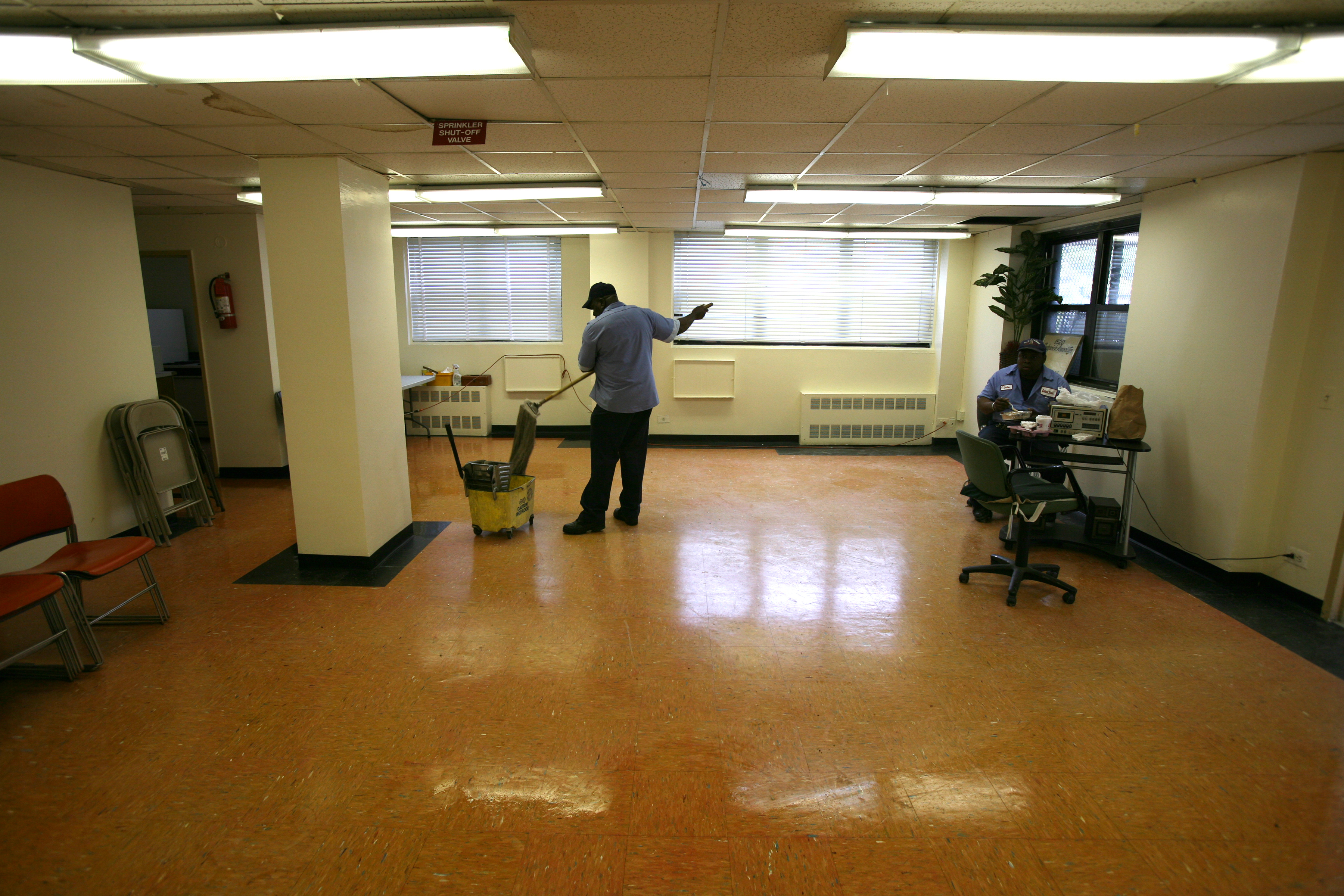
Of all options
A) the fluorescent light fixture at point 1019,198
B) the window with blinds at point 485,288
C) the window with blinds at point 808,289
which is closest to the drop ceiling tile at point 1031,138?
the fluorescent light fixture at point 1019,198

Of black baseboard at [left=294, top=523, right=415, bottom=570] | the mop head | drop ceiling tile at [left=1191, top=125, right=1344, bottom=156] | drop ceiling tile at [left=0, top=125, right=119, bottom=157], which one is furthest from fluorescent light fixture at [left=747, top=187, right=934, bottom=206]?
drop ceiling tile at [left=0, top=125, right=119, bottom=157]

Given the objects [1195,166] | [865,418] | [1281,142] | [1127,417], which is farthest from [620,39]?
[865,418]

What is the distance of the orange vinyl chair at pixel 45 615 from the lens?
2543 mm

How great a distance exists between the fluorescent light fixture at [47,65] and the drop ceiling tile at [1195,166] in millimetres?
4919

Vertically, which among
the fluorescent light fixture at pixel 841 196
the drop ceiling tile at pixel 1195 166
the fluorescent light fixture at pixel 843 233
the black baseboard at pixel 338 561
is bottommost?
the black baseboard at pixel 338 561

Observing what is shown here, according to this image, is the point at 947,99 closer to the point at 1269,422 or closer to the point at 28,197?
the point at 1269,422

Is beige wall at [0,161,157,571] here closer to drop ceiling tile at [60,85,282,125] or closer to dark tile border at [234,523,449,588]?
dark tile border at [234,523,449,588]

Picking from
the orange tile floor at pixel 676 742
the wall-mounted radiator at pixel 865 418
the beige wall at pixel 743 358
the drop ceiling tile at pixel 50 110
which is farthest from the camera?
the wall-mounted radiator at pixel 865 418

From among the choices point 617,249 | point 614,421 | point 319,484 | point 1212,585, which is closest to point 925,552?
point 1212,585

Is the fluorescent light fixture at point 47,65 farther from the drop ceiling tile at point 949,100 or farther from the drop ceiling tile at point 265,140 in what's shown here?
the drop ceiling tile at point 949,100

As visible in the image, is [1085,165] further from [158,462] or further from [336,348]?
[158,462]

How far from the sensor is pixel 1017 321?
20.2ft

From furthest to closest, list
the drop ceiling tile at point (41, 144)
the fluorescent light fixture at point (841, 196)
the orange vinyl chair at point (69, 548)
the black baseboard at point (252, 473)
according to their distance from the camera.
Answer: the black baseboard at point (252, 473) < the fluorescent light fixture at point (841, 196) < the drop ceiling tile at point (41, 144) < the orange vinyl chair at point (69, 548)

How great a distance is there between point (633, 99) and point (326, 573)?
10.7ft
